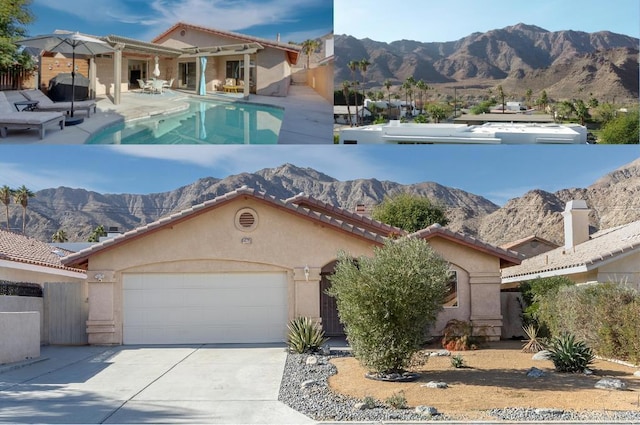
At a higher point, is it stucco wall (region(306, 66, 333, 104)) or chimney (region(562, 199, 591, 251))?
stucco wall (region(306, 66, 333, 104))

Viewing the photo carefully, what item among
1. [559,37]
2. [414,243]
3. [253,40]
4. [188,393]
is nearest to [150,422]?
[188,393]

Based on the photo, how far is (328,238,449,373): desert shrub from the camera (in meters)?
18.6

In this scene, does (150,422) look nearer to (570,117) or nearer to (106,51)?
(106,51)

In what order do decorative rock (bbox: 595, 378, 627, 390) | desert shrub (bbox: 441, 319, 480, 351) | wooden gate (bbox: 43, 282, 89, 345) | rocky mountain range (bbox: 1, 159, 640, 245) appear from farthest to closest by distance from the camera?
rocky mountain range (bbox: 1, 159, 640, 245)
wooden gate (bbox: 43, 282, 89, 345)
desert shrub (bbox: 441, 319, 480, 351)
decorative rock (bbox: 595, 378, 627, 390)

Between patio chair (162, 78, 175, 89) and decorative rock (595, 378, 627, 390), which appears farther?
patio chair (162, 78, 175, 89)

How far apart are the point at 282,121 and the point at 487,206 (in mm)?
61693

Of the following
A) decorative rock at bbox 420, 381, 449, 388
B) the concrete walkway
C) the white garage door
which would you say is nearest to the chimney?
→ the white garage door

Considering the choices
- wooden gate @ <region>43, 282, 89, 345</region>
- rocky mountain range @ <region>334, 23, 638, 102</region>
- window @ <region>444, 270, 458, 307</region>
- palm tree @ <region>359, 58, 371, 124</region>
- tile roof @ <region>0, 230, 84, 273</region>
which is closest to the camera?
wooden gate @ <region>43, 282, 89, 345</region>

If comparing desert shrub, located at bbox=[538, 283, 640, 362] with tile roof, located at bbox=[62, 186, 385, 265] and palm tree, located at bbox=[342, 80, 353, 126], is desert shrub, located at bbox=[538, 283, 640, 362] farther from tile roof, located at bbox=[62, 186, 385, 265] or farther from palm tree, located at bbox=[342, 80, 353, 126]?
palm tree, located at bbox=[342, 80, 353, 126]

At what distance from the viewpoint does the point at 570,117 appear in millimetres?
65438

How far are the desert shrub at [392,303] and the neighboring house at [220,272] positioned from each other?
712cm

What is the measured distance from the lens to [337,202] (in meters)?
110

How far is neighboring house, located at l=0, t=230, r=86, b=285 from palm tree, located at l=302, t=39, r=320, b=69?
2339 centimetres

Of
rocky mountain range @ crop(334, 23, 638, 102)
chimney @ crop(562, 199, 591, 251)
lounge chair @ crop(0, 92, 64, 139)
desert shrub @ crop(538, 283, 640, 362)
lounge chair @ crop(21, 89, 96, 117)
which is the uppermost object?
rocky mountain range @ crop(334, 23, 638, 102)
